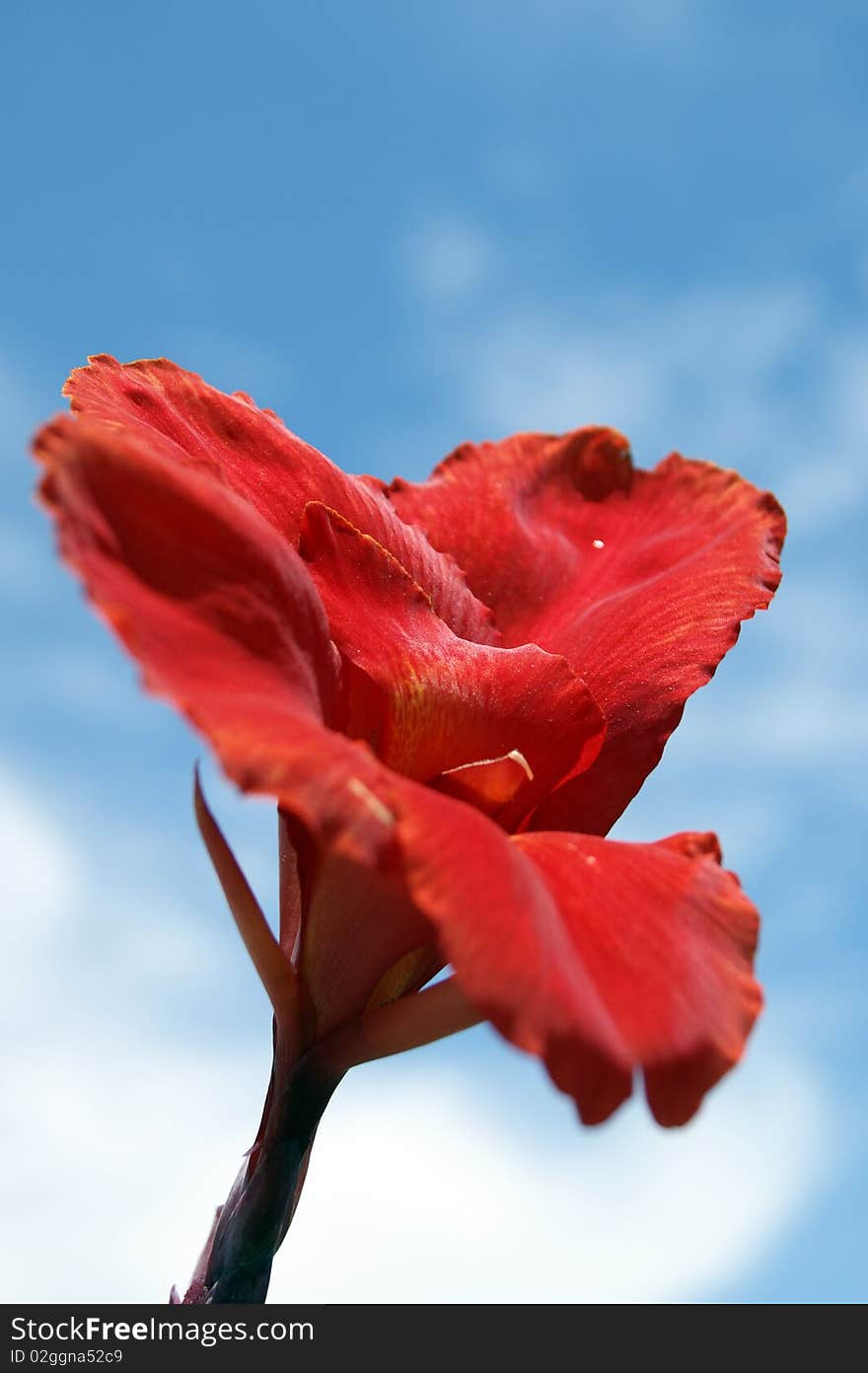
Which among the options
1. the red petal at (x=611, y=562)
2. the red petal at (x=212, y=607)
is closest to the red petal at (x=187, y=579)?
the red petal at (x=212, y=607)

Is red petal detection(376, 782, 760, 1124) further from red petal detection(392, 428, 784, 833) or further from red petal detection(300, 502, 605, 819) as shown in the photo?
red petal detection(392, 428, 784, 833)

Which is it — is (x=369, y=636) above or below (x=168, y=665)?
above

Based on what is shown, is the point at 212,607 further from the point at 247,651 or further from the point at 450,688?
the point at 450,688

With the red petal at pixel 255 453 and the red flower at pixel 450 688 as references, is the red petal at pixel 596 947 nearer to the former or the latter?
the red flower at pixel 450 688

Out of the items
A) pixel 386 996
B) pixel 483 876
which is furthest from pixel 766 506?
pixel 483 876

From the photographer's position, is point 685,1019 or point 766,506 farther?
point 766,506

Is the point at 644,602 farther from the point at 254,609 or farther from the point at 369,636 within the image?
the point at 254,609

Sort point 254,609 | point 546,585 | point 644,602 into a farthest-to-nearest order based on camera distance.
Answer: point 546,585 < point 644,602 < point 254,609

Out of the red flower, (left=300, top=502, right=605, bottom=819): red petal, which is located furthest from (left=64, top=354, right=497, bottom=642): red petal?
(left=300, top=502, right=605, bottom=819): red petal
